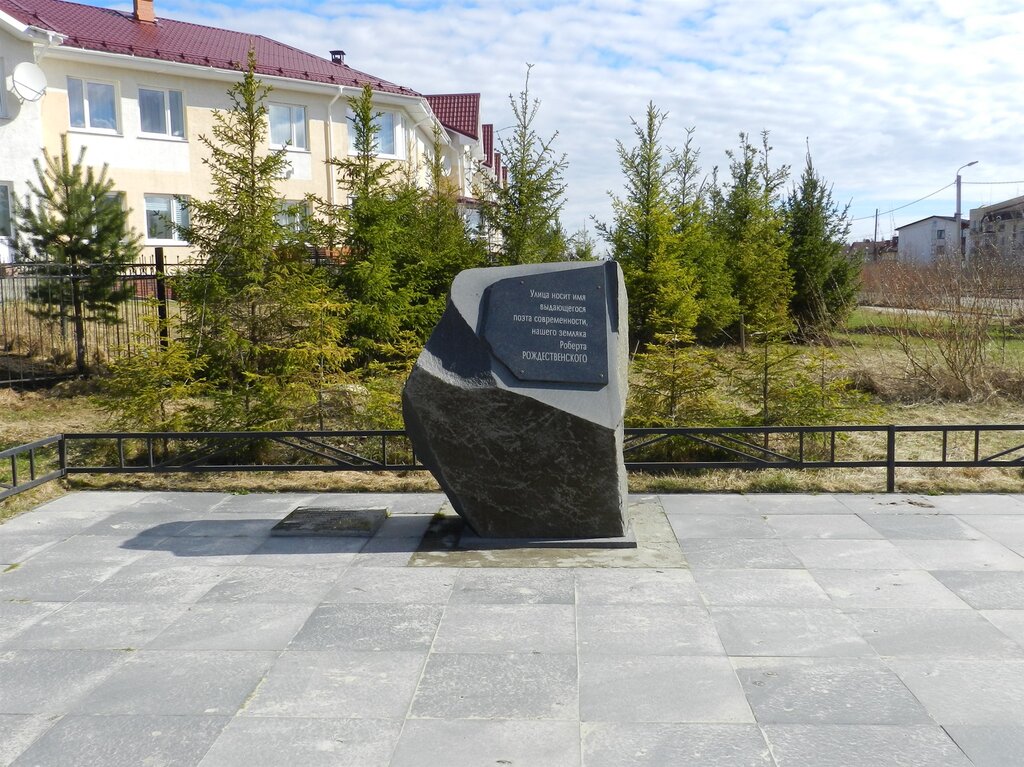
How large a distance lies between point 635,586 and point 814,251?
59.6ft

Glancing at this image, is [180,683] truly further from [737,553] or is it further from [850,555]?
[850,555]

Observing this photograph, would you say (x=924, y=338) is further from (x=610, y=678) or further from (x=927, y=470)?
(x=610, y=678)

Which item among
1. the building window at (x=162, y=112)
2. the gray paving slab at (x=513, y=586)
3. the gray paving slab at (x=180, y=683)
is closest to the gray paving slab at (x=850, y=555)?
the gray paving slab at (x=513, y=586)

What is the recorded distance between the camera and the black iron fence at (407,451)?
9.05m

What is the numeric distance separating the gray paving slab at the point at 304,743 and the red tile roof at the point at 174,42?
2020cm

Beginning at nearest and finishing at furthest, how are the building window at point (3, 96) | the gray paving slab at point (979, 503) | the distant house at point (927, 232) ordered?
the gray paving slab at point (979, 503), the building window at point (3, 96), the distant house at point (927, 232)

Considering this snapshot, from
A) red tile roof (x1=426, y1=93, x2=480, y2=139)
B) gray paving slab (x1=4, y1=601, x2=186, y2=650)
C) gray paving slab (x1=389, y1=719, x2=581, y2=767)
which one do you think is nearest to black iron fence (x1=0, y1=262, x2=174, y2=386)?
gray paving slab (x1=4, y1=601, x2=186, y2=650)

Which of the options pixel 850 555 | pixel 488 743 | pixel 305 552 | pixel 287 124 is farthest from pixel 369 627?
pixel 287 124

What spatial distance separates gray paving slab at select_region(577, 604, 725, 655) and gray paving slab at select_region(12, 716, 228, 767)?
2.04 metres

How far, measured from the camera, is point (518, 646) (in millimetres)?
5074

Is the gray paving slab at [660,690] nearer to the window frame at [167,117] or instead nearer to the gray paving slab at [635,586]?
the gray paving slab at [635,586]

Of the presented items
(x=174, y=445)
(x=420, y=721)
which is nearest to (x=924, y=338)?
(x=174, y=445)

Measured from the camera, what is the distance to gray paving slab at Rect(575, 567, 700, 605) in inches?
230

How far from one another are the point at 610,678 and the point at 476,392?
8.40 feet
